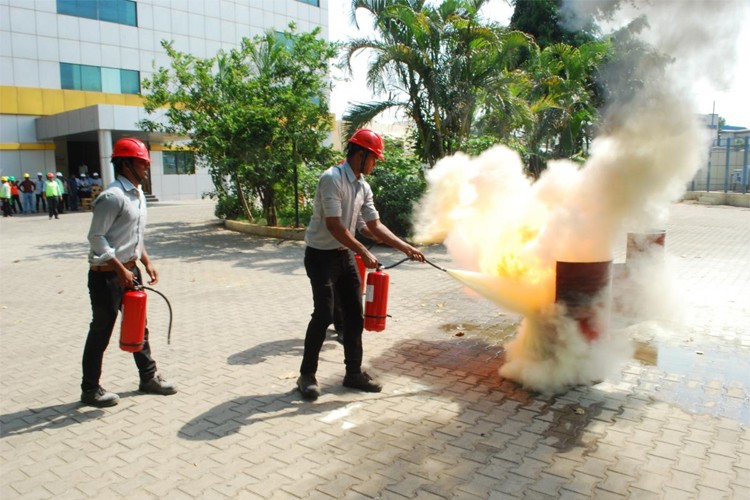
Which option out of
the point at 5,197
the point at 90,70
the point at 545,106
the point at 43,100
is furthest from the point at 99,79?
the point at 545,106

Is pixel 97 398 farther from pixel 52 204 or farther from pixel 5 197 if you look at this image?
pixel 5 197

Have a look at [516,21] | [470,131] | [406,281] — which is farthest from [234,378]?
[516,21]

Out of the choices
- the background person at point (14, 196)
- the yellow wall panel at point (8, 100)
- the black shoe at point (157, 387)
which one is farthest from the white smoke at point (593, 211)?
the yellow wall panel at point (8, 100)

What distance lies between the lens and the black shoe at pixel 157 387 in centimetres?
442

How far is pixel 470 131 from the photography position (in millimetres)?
13398

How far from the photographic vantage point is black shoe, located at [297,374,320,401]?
4.24 m

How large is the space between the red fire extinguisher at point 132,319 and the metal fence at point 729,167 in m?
22.4

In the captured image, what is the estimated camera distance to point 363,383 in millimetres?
4434

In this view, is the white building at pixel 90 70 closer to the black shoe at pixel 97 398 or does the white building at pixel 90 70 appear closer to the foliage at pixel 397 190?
the foliage at pixel 397 190

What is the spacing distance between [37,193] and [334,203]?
82.8ft

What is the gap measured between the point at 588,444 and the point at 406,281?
541cm

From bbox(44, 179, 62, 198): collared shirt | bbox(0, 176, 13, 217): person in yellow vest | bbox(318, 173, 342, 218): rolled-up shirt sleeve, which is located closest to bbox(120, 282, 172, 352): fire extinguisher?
bbox(318, 173, 342, 218): rolled-up shirt sleeve

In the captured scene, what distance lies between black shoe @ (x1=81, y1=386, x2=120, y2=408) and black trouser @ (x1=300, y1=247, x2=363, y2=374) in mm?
1389

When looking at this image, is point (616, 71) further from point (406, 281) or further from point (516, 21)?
point (516, 21)
